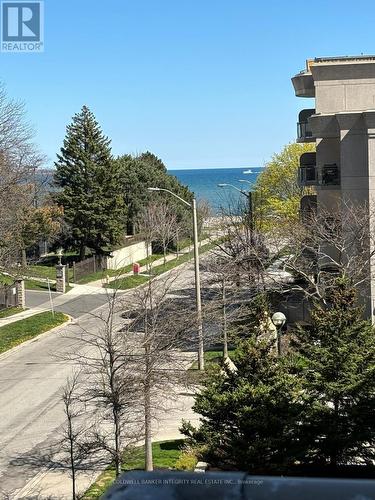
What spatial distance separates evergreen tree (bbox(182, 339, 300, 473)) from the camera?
12438mm

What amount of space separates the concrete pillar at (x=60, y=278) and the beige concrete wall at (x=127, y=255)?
694cm

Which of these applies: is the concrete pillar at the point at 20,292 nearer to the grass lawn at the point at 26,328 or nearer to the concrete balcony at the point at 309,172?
the grass lawn at the point at 26,328

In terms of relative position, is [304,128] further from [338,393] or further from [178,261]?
[178,261]

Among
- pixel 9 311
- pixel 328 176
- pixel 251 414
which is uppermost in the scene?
pixel 328 176

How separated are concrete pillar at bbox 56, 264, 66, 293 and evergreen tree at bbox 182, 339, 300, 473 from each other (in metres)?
30.3

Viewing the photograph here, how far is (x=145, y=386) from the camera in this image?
43.2 feet

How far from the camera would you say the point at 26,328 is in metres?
32.3

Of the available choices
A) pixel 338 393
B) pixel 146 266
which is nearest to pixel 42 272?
pixel 146 266

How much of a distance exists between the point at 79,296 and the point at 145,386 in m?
29.6

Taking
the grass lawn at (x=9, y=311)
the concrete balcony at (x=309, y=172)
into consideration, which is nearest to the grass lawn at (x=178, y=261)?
the grass lawn at (x=9, y=311)

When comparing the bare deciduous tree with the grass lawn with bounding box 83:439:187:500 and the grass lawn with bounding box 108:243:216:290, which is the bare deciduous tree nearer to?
the grass lawn with bounding box 83:439:187:500

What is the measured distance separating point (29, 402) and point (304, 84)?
19048mm

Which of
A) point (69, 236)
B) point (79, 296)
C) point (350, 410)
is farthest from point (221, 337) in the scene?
point (69, 236)

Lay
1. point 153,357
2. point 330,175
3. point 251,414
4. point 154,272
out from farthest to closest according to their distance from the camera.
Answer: point 154,272, point 330,175, point 153,357, point 251,414
